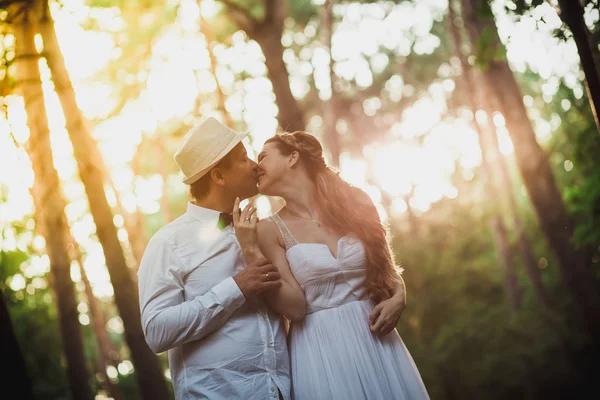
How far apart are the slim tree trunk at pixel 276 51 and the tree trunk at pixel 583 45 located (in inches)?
184

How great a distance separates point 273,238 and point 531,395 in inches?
446

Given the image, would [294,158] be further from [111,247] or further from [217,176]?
[111,247]

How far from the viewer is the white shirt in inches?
134

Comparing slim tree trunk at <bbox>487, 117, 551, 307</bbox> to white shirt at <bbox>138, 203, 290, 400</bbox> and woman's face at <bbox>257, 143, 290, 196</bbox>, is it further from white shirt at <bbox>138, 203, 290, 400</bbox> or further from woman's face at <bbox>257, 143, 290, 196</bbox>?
white shirt at <bbox>138, 203, 290, 400</bbox>

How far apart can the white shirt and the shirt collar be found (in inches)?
3.5

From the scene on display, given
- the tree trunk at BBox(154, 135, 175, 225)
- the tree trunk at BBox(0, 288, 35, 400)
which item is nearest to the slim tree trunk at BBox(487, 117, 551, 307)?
the tree trunk at BBox(154, 135, 175, 225)

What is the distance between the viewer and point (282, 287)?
3.70 m

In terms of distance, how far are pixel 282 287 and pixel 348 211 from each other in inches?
34.8

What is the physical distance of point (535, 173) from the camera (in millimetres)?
9039

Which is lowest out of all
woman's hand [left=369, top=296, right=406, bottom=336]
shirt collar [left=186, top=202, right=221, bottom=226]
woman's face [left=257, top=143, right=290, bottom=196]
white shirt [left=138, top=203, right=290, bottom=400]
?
woman's hand [left=369, top=296, right=406, bottom=336]

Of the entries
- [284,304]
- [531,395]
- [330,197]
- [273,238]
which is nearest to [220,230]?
[273,238]

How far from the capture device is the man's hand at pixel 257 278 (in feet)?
11.4

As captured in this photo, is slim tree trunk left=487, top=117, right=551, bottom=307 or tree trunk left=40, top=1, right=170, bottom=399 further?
slim tree trunk left=487, top=117, right=551, bottom=307

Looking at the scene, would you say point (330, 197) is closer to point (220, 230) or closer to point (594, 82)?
point (220, 230)
